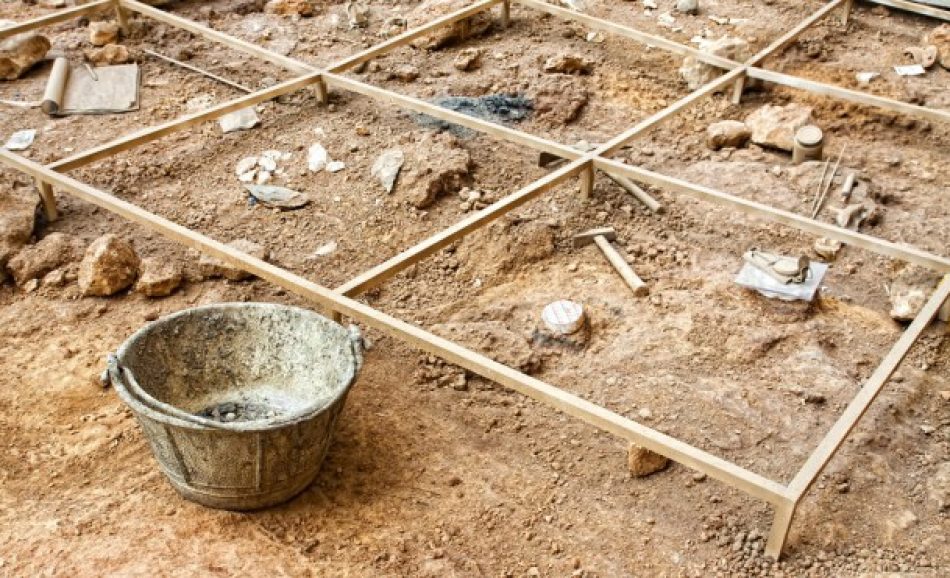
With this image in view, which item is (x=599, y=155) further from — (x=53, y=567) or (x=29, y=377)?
(x=53, y=567)

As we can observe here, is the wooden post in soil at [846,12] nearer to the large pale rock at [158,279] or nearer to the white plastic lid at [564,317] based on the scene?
the white plastic lid at [564,317]

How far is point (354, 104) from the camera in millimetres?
6238

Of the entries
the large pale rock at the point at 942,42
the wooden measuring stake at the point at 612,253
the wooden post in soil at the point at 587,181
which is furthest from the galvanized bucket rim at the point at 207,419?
the large pale rock at the point at 942,42

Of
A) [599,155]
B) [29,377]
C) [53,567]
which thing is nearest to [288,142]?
[599,155]

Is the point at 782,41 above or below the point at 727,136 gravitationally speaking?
above


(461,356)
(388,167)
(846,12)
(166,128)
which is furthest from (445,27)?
(461,356)

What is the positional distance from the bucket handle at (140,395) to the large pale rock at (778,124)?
3.72 m

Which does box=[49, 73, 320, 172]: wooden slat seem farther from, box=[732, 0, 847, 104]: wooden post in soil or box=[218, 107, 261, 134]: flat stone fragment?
box=[732, 0, 847, 104]: wooden post in soil

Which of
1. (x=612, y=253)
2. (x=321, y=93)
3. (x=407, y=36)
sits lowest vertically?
(x=612, y=253)

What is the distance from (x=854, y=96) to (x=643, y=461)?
309 centimetres

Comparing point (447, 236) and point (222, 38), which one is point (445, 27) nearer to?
point (222, 38)

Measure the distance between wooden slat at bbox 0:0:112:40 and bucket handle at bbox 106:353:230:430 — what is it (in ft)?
12.5

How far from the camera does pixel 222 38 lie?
6.47 metres

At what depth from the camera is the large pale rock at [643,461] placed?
12.0ft
